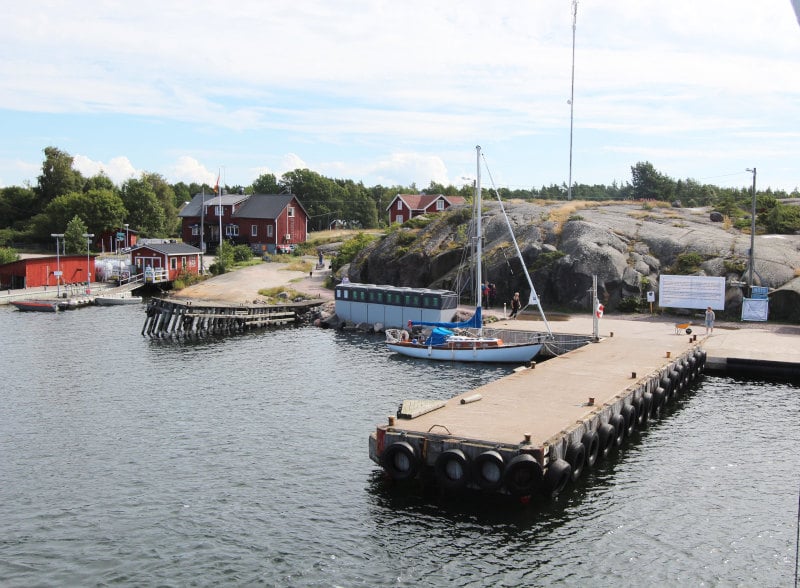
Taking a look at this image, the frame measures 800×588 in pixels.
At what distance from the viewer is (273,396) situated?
37594mm

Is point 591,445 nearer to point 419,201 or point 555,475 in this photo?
point 555,475

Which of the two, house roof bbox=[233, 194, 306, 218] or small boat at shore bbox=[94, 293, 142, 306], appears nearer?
small boat at shore bbox=[94, 293, 142, 306]

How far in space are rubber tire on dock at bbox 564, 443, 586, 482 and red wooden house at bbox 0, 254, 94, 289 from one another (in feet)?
234

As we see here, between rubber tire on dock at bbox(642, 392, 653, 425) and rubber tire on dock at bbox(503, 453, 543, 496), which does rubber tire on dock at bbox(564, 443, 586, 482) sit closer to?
rubber tire on dock at bbox(503, 453, 543, 496)

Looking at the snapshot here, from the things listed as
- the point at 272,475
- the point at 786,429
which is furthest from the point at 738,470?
the point at 272,475

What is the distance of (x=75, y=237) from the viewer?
106 m

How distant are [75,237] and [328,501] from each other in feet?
306

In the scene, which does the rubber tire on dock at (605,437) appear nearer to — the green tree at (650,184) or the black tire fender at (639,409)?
the black tire fender at (639,409)

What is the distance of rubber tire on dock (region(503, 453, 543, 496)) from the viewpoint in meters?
22.4

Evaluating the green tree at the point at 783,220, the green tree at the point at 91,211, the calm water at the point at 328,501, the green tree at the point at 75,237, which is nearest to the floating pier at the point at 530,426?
the calm water at the point at 328,501

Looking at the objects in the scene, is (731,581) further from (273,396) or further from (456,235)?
(456,235)

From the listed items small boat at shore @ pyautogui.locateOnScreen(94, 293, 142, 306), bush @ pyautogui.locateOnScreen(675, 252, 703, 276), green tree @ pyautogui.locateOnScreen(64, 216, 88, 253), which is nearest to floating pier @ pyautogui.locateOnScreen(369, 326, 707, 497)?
bush @ pyautogui.locateOnScreen(675, 252, 703, 276)

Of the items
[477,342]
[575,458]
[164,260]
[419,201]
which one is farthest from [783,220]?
[164,260]

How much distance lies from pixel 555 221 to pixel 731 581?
Answer: 168 feet
